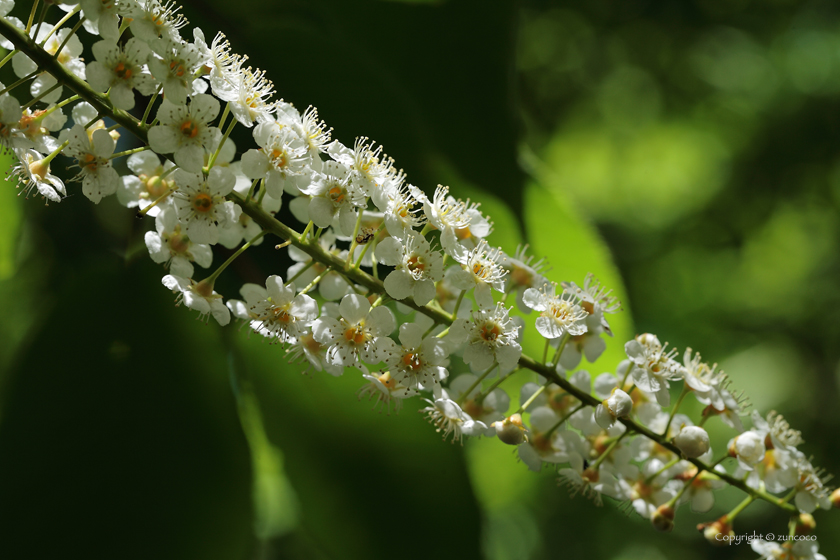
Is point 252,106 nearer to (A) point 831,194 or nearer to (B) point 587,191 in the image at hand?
(B) point 587,191

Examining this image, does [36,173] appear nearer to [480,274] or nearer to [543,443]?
[480,274]

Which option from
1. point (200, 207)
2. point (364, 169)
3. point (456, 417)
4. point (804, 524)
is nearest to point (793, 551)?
point (804, 524)

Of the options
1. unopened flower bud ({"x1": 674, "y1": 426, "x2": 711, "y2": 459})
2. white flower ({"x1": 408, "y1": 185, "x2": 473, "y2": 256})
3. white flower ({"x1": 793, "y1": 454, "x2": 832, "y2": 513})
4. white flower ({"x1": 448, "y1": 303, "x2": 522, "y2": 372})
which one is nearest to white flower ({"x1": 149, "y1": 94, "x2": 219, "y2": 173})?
white flower ({"x1": 408, "y1": 185, "x2": 473, "y2": 256})

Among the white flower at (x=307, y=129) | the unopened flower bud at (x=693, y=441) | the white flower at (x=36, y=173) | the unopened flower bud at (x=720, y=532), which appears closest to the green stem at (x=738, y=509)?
the unopened flower bud at (x=720, y=532)

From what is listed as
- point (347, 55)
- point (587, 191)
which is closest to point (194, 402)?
point (347, 55)

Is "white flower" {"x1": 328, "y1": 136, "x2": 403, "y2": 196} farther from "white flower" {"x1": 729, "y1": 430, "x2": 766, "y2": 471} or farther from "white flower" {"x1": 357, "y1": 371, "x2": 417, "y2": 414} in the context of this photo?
"white flower" {"x1": 729, "y1": 430, "x2": 766, "y2": 471}

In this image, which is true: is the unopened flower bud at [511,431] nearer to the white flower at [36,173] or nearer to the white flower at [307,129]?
the white flower at [307,129]
